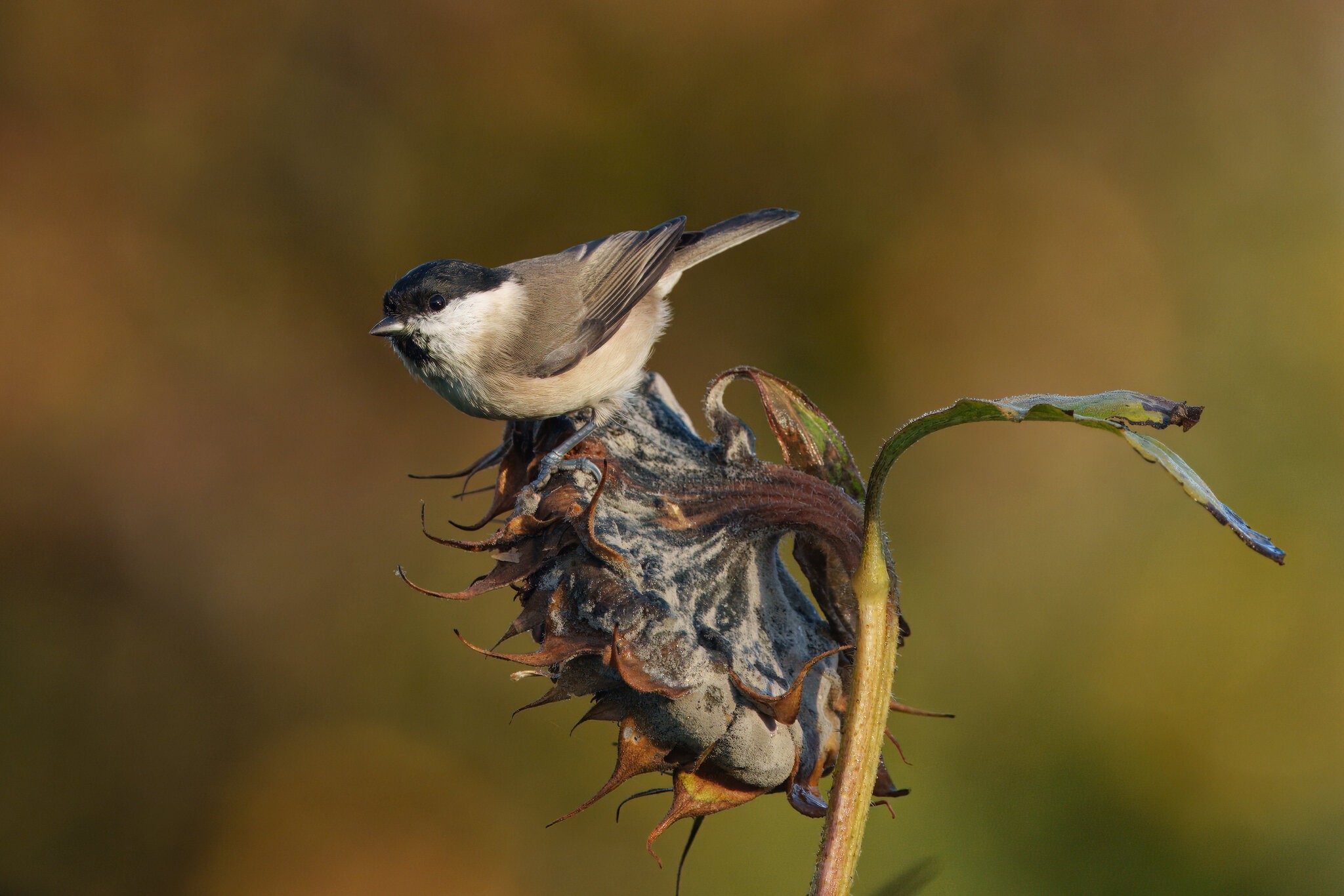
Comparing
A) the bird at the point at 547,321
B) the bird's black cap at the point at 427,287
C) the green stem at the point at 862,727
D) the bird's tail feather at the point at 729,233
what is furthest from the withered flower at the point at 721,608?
the bird's tail feather at the point at 729,233

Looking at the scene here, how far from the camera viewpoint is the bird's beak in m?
2.99

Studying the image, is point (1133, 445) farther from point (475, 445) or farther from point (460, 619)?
point (475, 445)

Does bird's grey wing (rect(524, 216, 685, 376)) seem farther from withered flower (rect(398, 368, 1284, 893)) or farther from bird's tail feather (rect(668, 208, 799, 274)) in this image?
withered flower (rect(398, 368, 1284, 893))

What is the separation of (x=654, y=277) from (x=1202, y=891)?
2.46m

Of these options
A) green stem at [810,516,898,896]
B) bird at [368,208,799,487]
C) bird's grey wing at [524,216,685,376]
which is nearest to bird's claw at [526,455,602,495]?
bird at [368,208,799,487]

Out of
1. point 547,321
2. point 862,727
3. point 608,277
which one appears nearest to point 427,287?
point 547,321

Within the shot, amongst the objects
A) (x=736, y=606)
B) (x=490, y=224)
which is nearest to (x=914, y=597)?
(x=736, y=606)

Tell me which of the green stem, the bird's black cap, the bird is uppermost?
the bird's black cap

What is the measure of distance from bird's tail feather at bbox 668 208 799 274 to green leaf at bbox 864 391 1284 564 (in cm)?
229

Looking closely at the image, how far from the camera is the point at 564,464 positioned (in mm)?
1953

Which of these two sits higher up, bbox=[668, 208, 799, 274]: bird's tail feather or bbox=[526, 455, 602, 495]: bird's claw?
bbox=[668, 208, 799, 274]: bird's tail feather

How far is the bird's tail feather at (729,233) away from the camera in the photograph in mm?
3584

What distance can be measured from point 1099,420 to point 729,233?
2.45m

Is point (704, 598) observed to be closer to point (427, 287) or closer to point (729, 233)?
point (427, 287)
